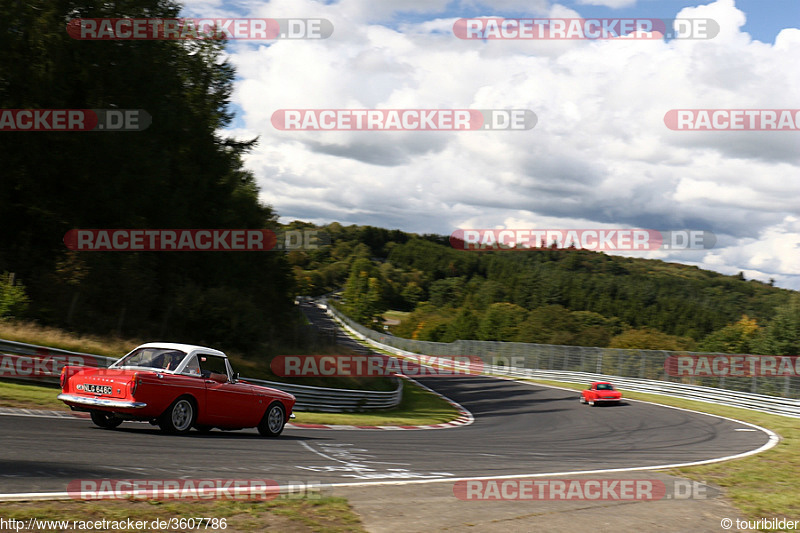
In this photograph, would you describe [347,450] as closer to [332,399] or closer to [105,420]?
[105,420]

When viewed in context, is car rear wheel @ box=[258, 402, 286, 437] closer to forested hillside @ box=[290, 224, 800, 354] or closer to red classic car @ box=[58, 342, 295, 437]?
red classic car @ box=[58, 342, 295, 437]

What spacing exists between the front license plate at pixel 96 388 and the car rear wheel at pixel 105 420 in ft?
2.12

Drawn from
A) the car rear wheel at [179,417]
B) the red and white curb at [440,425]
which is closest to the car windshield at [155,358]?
the car rear wheel at [179,417]

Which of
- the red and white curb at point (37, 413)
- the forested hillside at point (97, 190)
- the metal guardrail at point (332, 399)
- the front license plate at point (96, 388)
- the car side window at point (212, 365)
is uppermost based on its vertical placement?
the forested hillside at point (97, 190)

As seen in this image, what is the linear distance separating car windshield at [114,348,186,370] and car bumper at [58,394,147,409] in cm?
82

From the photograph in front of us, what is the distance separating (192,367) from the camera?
10.8 m

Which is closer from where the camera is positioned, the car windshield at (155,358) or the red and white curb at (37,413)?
the car windshield at (155,358)

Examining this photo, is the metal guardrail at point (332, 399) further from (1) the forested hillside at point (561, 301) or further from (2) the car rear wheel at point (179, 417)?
(1) the forested hillside at point (561, 301)

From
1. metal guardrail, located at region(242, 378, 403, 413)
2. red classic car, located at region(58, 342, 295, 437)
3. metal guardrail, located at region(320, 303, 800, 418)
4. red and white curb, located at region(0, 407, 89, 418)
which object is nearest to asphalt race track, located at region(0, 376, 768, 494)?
red classic car, located at region(58, 342, 295, 437)

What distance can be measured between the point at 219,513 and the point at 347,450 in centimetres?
532

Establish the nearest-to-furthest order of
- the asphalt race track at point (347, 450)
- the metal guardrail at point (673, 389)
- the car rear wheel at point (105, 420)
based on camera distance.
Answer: the asphalt race track at point (347, 450) < the car rear wheel at point (105, 420) < the metal guardrail at point (673, 389)

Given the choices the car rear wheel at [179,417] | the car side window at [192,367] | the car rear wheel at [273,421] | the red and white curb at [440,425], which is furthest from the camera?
the red and white curb at [440,425]

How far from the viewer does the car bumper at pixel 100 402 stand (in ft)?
31.5

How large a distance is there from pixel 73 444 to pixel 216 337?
1680 cm
